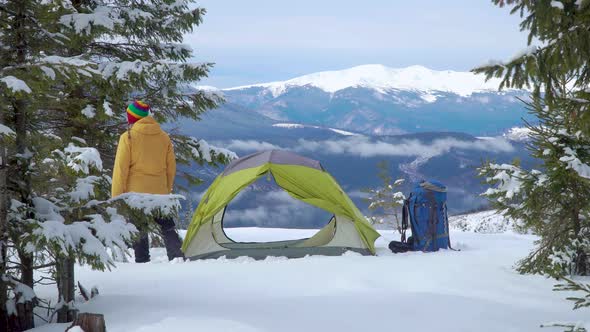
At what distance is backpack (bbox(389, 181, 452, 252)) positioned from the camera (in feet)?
29.2

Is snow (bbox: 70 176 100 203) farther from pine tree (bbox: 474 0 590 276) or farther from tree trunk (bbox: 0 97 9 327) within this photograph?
pine tree (bbox: 474 0 590 276)

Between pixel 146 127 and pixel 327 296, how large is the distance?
12.3 ft

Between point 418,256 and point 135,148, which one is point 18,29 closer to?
point 135,148

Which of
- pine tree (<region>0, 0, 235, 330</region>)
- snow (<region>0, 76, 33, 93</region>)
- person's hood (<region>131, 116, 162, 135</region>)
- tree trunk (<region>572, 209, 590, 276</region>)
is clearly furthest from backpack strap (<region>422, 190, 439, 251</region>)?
snow (<region>0, 76, 33, 93</region>)

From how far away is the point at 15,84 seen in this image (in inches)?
147

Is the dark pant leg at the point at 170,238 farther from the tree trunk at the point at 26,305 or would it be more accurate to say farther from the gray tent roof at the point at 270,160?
the tree trunk at the point at 26,305

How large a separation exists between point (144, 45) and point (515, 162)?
7.19 metres

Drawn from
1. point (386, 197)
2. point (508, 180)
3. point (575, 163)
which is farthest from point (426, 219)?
point (386, 197)

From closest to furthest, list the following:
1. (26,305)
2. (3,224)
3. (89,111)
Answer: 1. (3,224)
2. (26,305)
3. (89,111)

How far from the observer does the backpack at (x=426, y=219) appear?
8906 millimetres

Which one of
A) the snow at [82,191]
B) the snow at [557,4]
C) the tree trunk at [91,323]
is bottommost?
the tree trunk at [91,323]

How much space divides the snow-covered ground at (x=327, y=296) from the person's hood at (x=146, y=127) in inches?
73.5

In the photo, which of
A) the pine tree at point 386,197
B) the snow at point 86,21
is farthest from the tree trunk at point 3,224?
the pine tree at point 386,197

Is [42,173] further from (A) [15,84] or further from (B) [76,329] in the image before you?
(B) [76,329]
